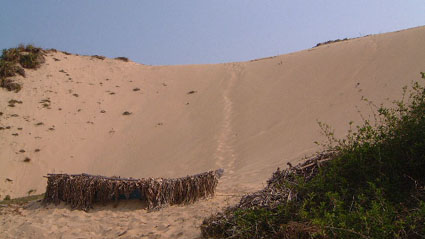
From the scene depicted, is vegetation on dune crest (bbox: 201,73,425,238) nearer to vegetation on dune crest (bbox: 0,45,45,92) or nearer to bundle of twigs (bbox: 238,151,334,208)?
bundle of twigs (bbox: 238,151,334,208)

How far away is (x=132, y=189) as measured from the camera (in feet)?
21.7

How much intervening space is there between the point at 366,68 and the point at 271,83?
4.51m

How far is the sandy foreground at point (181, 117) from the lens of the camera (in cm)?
959

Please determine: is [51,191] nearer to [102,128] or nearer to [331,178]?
[331,178]

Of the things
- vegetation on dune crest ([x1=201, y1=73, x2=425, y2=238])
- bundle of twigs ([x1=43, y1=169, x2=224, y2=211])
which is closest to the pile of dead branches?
vegetation on dune crest ([x1=201, y1=73, x2=425, y2=238])

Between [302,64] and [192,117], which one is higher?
[302,64]

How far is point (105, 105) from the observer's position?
57.7ft

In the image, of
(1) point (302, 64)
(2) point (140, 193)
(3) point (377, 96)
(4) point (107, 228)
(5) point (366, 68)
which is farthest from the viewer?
(1) point (302, 64)

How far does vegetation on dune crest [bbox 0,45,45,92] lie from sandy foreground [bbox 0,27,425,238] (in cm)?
53

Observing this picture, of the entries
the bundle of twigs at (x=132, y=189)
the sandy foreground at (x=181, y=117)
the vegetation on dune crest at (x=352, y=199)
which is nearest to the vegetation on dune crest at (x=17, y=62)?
the sandy foreground at (x=181, y=117)

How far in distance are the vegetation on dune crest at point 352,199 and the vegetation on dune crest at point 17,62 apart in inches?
650

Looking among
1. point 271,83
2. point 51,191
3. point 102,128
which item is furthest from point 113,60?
point 51,191

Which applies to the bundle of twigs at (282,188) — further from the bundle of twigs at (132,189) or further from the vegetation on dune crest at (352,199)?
the bundle of twigs at (132,189)

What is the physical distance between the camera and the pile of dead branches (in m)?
3.86
